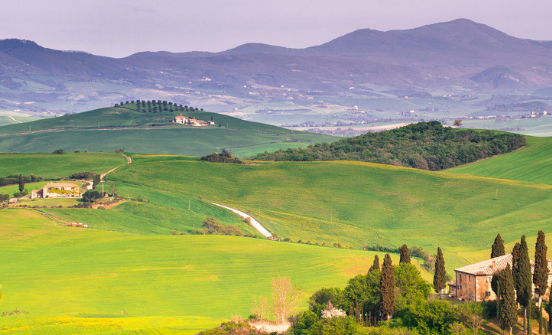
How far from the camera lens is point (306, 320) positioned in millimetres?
56438

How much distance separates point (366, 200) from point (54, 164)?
70.2 meters

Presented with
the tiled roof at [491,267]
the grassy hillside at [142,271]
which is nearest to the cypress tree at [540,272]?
the tiled roof at [491,267]

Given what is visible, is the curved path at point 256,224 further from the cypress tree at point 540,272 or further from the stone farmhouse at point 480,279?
the cypress tree at point 540,272

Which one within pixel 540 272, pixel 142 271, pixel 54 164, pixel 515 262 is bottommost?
pixel 142 271

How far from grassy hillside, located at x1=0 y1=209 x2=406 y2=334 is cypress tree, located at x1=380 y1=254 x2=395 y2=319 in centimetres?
1482

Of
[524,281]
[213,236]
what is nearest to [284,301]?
[524,281]

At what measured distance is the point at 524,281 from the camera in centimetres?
5269

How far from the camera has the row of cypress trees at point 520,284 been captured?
168 feet

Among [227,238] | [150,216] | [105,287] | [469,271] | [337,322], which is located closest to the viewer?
[337,322]

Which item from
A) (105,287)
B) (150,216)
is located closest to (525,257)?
(105,287)

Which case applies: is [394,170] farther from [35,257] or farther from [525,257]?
[525,257]

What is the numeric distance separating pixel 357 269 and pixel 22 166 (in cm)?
10206

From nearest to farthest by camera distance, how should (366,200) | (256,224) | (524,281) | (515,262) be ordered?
(524,281) → (515,262) → (256,224) → (366,200)

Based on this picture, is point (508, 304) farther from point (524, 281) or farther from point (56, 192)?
point (56, 192)
